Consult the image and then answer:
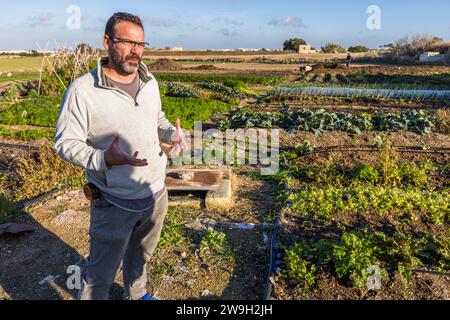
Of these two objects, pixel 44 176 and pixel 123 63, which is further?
pixel 44 176

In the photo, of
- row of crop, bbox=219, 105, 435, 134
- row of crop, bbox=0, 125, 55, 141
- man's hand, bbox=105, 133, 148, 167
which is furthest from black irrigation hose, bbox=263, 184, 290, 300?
row of crop, bbox=0, 125, 55, 141

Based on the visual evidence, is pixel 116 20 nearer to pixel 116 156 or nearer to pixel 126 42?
pixel 126 42

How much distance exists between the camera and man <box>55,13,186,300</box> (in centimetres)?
234

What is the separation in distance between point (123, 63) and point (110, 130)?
430 mm

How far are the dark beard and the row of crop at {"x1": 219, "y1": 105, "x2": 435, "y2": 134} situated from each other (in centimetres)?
686

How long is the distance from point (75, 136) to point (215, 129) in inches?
311

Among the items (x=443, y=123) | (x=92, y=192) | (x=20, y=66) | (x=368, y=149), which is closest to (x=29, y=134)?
(x=368, y=149)

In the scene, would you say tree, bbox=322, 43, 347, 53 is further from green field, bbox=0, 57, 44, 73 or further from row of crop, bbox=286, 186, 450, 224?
row of crop, bbox=286, 186, 450, 224

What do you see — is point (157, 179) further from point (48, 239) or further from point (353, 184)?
point (353, 184)

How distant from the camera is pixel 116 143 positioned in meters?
2.25

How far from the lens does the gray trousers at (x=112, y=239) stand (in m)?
2.59
